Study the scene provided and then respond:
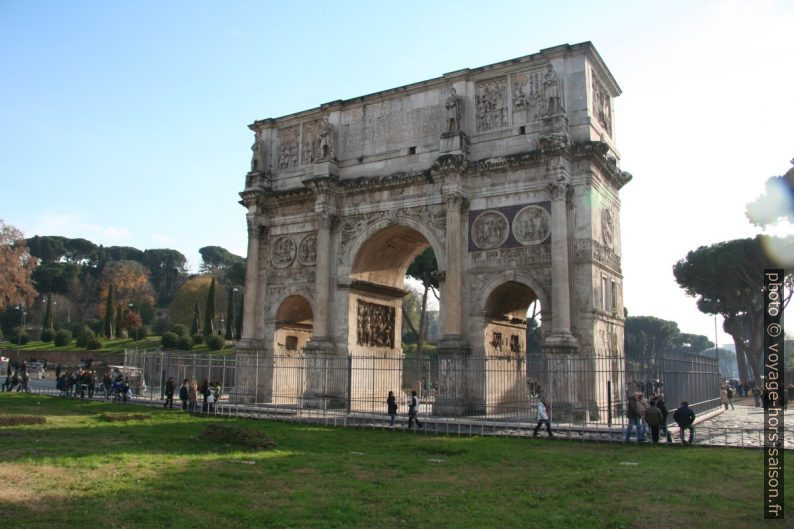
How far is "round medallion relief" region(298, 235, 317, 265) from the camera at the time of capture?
25266 millimetres

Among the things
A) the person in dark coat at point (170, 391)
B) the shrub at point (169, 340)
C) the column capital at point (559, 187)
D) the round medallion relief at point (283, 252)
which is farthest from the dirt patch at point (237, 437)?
the shrub at point (169, 340)

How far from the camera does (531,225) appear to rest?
20938 millimetres

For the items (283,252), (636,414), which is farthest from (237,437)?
(283,252)

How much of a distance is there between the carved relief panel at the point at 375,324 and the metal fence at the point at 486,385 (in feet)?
2.85

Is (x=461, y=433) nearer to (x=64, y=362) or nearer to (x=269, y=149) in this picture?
(x=269, y=149)

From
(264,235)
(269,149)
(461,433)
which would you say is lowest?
(461,433)

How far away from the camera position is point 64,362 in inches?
2020

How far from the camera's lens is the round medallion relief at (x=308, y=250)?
82.9 feet

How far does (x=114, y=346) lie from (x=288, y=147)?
37.0 metres

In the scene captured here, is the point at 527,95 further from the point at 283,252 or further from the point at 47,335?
the point at 47,335

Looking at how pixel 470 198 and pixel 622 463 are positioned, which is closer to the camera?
pixel 622 463

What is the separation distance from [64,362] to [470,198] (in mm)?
41586

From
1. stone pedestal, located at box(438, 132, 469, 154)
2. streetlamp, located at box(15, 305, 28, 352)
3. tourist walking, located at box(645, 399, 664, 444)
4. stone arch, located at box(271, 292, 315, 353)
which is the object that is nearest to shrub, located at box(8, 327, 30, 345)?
streetlamp, located at box(15, 305, 28, 352)

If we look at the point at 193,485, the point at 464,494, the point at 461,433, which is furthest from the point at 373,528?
the point at 461,433
